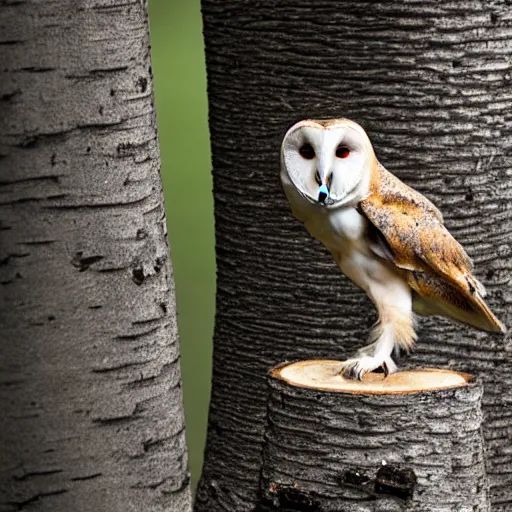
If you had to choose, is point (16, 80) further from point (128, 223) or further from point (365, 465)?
point (365, 465)

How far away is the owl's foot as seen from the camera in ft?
8.96

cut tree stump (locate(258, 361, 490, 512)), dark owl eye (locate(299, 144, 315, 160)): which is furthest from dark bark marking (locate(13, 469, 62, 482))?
dark owl eye (locate(299, 144, 315, 160))

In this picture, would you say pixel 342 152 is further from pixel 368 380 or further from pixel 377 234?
pixel 368 380

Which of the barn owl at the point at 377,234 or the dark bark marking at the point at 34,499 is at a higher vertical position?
the barn owl at the point at 377,234

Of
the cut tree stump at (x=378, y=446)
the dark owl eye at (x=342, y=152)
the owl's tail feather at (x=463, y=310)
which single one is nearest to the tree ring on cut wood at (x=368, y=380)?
the cut tree stump at (x=378, y=446)

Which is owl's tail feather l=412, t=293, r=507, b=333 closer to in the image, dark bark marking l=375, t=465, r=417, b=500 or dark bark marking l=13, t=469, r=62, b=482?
dark bark marking l=375, t=465, r=417, b=500

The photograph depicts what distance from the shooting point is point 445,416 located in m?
2.57

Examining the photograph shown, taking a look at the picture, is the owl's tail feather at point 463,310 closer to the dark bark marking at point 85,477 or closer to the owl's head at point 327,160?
the owl's head at point 327,160

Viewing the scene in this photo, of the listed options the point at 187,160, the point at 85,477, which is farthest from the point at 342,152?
the point at 187,160

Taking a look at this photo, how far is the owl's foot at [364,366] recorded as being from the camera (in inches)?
107

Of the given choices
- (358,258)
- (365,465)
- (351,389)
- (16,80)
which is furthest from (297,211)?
(16,80)

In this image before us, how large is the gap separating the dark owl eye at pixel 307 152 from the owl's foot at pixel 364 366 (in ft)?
1.66

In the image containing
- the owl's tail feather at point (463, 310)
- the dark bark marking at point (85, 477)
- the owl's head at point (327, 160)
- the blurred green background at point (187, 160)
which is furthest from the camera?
the blurred green background at point (187, 160)

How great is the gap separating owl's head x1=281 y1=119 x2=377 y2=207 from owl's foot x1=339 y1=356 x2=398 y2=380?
1.28 ft
